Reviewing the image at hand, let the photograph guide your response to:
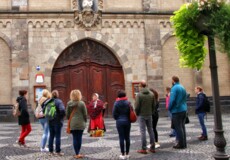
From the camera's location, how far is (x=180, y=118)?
9555mm

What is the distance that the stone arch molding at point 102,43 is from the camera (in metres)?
20.7

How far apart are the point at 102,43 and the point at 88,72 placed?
77.2 inches

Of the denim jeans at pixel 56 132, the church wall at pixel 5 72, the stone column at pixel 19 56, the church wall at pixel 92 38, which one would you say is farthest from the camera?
the church wall at pixel 92 38

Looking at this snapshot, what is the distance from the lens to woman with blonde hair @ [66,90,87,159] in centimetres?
858

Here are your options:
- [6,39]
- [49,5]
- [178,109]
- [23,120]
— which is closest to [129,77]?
[49,5]

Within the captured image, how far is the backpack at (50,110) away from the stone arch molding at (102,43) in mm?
11549

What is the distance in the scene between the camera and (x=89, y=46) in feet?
70.2

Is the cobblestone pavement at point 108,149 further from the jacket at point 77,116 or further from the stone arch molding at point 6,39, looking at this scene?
the stone arch molding at point 6,39

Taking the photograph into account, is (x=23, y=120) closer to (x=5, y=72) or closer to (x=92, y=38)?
(x=5, y=72)

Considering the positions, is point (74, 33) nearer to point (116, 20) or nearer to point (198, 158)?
point (116, 20)

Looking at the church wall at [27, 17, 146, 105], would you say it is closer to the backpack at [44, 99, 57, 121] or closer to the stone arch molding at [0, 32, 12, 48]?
the stone arch molding at [0, 32, 12, 48]

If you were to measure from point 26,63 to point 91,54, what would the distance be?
13.0 feet

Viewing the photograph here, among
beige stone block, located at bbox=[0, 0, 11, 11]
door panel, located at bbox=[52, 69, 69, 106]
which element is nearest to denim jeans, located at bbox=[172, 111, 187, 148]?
door panel, located at bbox=[52, 69, 69, 106]

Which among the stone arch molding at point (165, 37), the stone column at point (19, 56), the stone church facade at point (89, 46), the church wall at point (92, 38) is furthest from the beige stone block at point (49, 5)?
the stone arch molding at point (165, 37)
